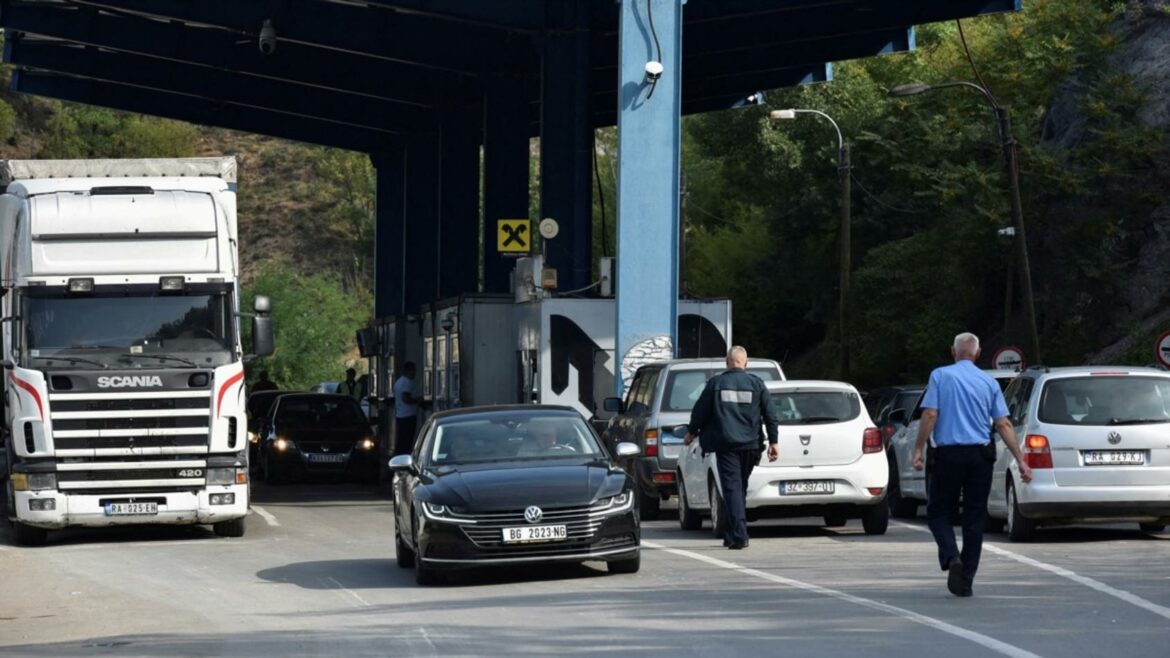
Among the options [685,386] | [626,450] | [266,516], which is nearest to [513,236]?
[266,516]

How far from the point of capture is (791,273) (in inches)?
2739

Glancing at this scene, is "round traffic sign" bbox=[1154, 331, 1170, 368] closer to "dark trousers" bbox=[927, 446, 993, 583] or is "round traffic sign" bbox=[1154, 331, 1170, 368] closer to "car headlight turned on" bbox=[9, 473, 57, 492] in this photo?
"car headlight turned on" bbox=[9, 473, 57, 492]

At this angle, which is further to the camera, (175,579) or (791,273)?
(791,273)

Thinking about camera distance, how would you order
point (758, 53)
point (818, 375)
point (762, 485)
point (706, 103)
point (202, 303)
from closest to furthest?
point (762, 485)
point (202, 303)
point (758, 53)
point (706, 103)
point (818, 375)

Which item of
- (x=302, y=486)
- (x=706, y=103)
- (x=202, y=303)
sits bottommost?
(x=302, y=486)

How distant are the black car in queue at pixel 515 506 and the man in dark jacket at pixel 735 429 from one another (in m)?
1.84

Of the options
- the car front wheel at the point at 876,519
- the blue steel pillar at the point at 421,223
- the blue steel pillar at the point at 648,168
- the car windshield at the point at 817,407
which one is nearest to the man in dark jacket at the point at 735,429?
the car windshield at the point at 817,407

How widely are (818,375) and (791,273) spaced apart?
6.70m

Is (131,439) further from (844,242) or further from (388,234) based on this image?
(388,234)

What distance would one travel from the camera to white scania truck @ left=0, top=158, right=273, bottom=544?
2142 centimetres

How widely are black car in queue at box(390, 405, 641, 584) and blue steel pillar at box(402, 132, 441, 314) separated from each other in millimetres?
39007

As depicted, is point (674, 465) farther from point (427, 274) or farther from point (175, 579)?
point (427, 274)

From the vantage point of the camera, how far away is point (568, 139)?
38656mm

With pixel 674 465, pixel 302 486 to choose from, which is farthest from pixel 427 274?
pixel 674 465
